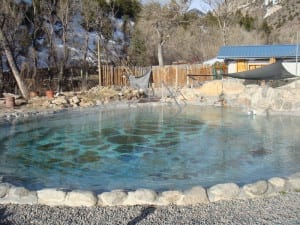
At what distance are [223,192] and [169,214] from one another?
75cm

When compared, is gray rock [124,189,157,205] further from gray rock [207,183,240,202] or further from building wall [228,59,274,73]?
building wall [228,59,274,73]

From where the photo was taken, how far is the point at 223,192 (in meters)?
4.42

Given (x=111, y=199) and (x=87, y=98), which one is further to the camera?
(x=87, y=98)

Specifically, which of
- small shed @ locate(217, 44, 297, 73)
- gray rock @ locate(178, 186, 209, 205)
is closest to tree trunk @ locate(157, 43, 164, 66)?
small shed @ locate(217, 44, 297, 73)

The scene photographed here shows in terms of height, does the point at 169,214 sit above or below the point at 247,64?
below

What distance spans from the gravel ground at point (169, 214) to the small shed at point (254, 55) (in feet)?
48.7

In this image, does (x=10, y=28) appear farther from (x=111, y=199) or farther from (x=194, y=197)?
(x=194, y=197)

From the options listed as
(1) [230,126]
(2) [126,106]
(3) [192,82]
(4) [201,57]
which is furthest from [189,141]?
(4) [201,57]

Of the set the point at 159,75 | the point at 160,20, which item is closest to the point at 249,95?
the point at 159,75

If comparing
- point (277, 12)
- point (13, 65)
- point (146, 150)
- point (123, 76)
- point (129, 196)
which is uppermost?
point (277, 12)

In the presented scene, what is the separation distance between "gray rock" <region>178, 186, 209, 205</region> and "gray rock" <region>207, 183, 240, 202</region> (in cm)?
7

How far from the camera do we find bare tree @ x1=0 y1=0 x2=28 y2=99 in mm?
14211

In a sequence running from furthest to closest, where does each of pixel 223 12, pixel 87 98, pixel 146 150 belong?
pixel 223 12
pixel 87 98
pixel 146 150

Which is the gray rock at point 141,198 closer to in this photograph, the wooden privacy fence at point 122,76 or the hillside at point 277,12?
the wooden privacy fence at point 122,76
